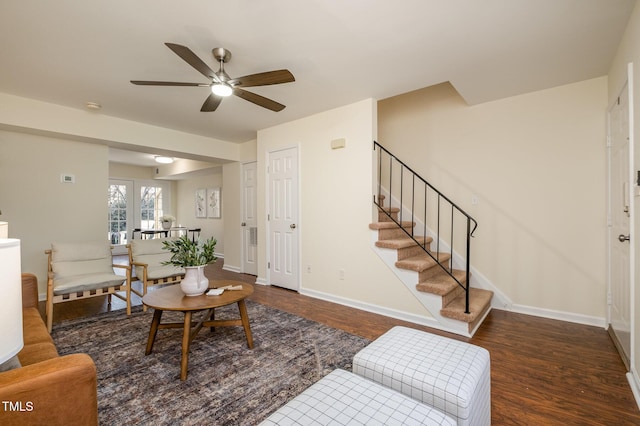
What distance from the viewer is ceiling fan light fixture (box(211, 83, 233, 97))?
236 cm

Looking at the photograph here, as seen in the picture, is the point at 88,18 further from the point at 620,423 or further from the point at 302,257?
the point at 620,423

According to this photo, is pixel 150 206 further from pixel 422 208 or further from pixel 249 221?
pixel 422 208

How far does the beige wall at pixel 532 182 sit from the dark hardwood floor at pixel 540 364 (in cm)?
44

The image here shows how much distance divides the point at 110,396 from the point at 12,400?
1.15 metres

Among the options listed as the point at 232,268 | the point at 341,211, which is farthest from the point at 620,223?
the point at 232,268

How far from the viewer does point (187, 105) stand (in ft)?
12.1

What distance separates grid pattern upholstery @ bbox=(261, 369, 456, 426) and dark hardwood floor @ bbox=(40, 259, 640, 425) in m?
0.90

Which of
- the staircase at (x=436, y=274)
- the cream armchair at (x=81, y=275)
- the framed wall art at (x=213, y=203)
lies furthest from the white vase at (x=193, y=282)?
the framed wall art at (x=213, y=203)

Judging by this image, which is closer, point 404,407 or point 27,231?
point 404,407

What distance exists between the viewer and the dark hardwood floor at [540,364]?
67.9 inches

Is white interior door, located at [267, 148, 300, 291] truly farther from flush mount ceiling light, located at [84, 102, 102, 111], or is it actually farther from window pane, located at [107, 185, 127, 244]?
window pane, located at [107, 185, 127, 244]

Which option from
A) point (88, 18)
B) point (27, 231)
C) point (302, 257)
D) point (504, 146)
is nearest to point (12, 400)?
point (88, 18)

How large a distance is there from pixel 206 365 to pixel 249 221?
3.51 m

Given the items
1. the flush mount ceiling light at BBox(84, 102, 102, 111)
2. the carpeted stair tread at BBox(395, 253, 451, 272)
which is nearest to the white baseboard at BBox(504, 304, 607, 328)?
the carpeted stair tread at BBox(395, 253, 451, 272)
